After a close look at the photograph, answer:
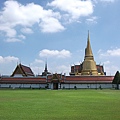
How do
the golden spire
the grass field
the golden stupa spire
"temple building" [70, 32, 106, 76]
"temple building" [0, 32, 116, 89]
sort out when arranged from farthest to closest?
the golden spire < "temple building" [70, 32, 106, 76] < the golden stupa spire < "temple building" [0, 32, 116, 89] < the grass field

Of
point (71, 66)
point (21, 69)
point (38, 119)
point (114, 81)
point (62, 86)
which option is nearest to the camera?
point (38, 119)

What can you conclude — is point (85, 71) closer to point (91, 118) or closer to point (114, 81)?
point (114, 81)

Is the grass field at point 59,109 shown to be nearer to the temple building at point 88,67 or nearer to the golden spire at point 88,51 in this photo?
the temple building at point 88,67

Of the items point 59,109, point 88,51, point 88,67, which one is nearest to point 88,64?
point 88,67

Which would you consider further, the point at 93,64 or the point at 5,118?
the point at 93,64

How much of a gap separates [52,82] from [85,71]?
15276 millimetres

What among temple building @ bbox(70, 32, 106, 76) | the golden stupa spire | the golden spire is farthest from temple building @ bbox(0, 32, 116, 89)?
the golden spire

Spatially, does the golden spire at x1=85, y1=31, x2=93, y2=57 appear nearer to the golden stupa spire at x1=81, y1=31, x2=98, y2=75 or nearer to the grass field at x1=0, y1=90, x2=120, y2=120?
the golden stupa spire at x1=81, y1=31, x2=98, y2=75

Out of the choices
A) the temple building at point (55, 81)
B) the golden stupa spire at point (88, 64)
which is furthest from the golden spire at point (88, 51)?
the temple building at point (55, 81)

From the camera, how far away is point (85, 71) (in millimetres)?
80750

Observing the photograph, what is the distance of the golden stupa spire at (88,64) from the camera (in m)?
80.1

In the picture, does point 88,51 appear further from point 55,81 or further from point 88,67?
point 55,81

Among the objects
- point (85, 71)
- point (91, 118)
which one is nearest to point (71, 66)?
point (85, 71)

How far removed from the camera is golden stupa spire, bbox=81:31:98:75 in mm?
80125
